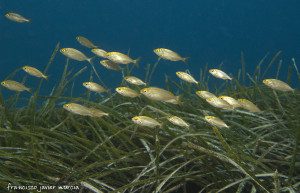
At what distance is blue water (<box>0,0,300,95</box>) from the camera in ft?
109

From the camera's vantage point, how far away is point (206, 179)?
275cm

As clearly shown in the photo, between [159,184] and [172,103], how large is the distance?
1702 millimetres

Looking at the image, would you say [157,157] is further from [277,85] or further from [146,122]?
[277,85]

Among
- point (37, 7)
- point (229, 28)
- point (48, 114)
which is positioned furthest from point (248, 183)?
point (229, 28)

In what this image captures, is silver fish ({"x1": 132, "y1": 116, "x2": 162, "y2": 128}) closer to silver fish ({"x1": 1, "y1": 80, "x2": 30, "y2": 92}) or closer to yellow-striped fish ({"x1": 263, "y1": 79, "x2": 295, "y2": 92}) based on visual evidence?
yellow-striped fish ({"x1": 263, "y1": 79, "x2": 295, "y2": 92})

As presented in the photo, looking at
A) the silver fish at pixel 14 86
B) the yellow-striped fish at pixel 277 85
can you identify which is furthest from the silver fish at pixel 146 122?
the silver fish at pixel 14 86

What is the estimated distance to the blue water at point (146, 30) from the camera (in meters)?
33.3

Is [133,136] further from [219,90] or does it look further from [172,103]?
[219,90]

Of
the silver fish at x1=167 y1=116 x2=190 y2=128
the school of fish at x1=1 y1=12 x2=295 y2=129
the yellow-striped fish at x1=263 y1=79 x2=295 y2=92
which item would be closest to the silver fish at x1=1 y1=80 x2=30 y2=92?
the school of fish at x1=1 y1=12 x2=295 y2=129

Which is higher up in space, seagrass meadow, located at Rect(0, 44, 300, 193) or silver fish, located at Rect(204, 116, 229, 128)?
silver fish, located at Rect(204, 116, 229, 128)

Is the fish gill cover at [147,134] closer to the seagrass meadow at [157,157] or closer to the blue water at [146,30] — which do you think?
the seagrass meadow at [157,157]

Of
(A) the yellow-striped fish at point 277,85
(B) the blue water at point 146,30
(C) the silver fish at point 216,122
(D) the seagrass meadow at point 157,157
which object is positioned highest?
(A) the yellow-striped fish at point 277,85

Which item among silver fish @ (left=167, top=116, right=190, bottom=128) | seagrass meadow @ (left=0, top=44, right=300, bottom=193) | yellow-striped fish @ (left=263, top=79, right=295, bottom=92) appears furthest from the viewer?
yellow-striped fish @ (left=263, top=79, right=295, bottom=92)

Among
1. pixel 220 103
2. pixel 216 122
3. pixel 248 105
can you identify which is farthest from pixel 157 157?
pixel 248 105
